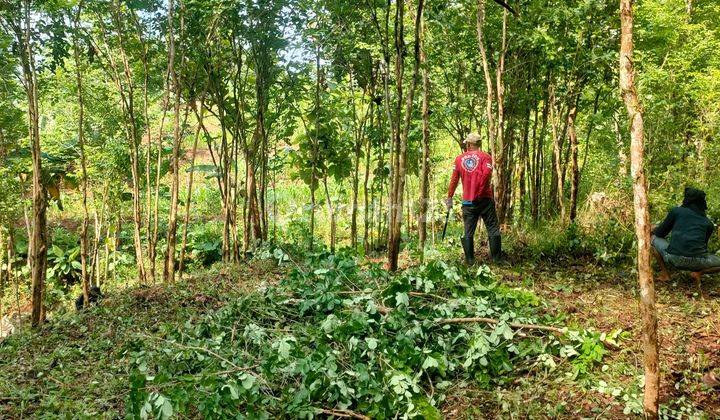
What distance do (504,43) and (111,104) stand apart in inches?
296

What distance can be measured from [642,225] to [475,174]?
3.70 m

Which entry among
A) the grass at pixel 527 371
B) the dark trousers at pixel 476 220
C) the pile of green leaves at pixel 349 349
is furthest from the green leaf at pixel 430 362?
the dark trousers at pixel 476 220

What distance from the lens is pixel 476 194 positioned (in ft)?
21.4

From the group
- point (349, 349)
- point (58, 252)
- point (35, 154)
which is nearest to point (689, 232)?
point (349, 349)

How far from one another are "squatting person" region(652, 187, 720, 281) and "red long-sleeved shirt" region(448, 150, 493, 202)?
1940 millimetres

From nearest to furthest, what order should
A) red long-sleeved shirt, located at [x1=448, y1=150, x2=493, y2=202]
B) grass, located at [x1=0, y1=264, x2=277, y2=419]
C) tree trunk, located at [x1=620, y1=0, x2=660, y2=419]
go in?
1. tree trunk, located at [x1=620, y1=0, x2=660, y2=419]
2. grass, located at [x1=0, y1=264, x2=277, y2=419]
3. red long-sleeved shirt, located at [x1=448, y1=150, x2=493, y2=202]

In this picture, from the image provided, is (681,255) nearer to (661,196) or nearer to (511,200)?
(661,196)

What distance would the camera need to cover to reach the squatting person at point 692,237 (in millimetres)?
5254

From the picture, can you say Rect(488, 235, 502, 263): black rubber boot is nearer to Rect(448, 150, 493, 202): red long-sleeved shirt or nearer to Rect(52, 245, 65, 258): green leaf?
Rect(448, 150, 493, 202): red long-sleeved shirt

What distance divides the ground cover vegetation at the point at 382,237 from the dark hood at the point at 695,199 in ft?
2.63

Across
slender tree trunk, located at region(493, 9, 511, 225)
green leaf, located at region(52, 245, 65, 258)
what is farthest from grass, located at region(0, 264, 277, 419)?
green leaf, located at region(52, 245, 65, 258)

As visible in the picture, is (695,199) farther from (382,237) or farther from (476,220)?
(382,237)

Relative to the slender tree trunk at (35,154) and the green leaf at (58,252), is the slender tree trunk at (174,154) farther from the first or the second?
the green leaf at (58,252)

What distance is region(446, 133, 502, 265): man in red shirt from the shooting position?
6.53 meters
